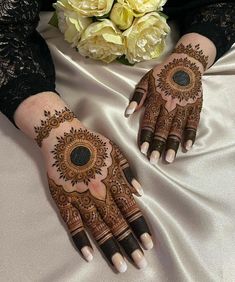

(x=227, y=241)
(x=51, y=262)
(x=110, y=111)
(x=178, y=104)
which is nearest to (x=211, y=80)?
(x=178, y=104)

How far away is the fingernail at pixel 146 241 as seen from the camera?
854 mm

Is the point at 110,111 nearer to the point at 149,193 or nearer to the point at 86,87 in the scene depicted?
the point at 86,87

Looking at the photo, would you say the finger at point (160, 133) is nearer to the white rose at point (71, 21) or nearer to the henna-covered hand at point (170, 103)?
the henna-covered hand at point (170, 103)

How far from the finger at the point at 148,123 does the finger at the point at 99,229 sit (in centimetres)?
16

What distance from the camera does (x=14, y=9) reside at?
Answer: 100cm

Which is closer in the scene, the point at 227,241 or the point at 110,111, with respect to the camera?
the point at 227,241

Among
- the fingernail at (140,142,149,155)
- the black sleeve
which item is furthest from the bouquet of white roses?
the fingernail at (140,142,149,155)

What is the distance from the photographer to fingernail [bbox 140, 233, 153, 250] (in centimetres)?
85

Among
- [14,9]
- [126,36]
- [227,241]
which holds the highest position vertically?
[14,9]

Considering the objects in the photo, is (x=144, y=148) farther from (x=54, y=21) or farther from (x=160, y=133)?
(x=54, y=21)

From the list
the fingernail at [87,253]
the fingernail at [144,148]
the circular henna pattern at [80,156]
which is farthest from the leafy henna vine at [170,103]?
the fingernail at [87,253]

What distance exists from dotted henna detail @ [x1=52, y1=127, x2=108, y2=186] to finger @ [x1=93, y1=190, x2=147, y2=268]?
0.18 ft

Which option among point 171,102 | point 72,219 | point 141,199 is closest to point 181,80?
point 171,102

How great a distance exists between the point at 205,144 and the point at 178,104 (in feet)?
Answer: 0.34
